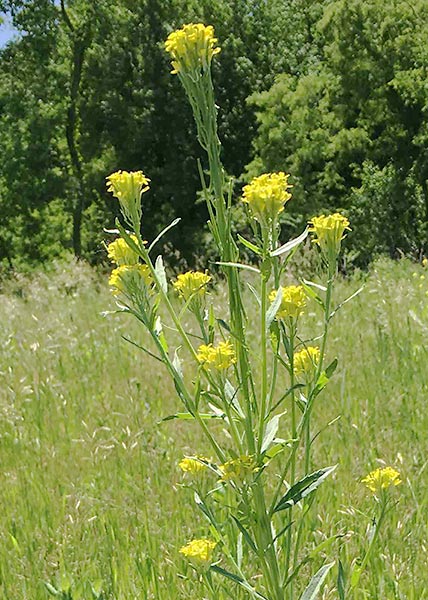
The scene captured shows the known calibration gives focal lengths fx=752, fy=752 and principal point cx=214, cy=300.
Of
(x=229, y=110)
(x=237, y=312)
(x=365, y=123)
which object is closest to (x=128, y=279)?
(x=237, y=312)

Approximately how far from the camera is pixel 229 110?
1964cm

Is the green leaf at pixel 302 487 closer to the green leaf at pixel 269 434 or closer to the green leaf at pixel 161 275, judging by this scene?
the green leaf at pixel 269 434

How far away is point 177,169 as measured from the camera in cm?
1939

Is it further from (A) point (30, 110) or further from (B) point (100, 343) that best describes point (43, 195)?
(B) point (100, 343)

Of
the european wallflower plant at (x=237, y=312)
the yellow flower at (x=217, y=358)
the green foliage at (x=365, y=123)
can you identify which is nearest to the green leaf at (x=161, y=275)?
the european wallflower plant at (x=237, y=312)

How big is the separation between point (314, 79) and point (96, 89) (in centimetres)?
619

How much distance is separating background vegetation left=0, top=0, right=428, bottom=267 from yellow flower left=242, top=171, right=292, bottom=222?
15137 mm

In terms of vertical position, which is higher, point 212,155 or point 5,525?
point 212,155

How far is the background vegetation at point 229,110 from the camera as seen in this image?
17.3m

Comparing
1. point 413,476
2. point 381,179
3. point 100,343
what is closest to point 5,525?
point 413,476

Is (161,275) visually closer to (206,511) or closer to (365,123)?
(206,511)

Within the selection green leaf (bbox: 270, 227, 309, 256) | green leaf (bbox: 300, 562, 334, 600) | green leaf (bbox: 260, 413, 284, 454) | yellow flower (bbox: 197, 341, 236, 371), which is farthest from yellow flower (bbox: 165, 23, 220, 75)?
green leaf (bbox: 300, 562, 334, 600)

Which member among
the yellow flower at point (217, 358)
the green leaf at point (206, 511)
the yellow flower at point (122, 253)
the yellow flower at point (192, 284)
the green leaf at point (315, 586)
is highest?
the yellow flower at point (122, 253)

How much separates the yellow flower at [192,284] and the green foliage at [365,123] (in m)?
15.6
